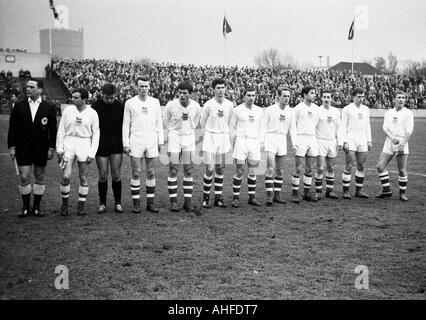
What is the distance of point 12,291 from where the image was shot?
5102 mm

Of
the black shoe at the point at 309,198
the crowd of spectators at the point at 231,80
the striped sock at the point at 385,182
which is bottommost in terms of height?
the black shoe at the point at 309,198

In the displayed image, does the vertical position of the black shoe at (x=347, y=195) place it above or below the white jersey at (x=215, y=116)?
below

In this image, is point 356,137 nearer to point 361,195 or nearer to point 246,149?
point 361,195

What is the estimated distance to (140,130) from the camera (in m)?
9.09

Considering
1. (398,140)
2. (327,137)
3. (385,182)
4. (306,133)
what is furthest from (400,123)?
(306,133)

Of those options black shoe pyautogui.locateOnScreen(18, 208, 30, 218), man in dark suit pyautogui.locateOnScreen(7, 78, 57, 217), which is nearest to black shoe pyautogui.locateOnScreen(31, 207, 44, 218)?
man in dark suit pyautogui.locateOnScreen(7, 78, 57, 217)

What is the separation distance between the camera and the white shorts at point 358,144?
35.8ft

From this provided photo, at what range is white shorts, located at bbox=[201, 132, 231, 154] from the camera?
9758mm

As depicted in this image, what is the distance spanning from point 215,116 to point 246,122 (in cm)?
71

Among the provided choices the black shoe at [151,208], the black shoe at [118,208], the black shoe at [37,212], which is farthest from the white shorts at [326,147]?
the black shoe at [37,212]

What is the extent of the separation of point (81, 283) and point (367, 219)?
567cm

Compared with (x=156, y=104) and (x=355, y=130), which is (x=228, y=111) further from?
(x=355, y=130)

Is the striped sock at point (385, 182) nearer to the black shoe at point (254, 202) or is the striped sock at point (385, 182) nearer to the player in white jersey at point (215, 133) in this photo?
the black shoe at point (254, 202)

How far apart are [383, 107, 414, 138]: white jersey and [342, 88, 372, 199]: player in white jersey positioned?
581 millimetres
